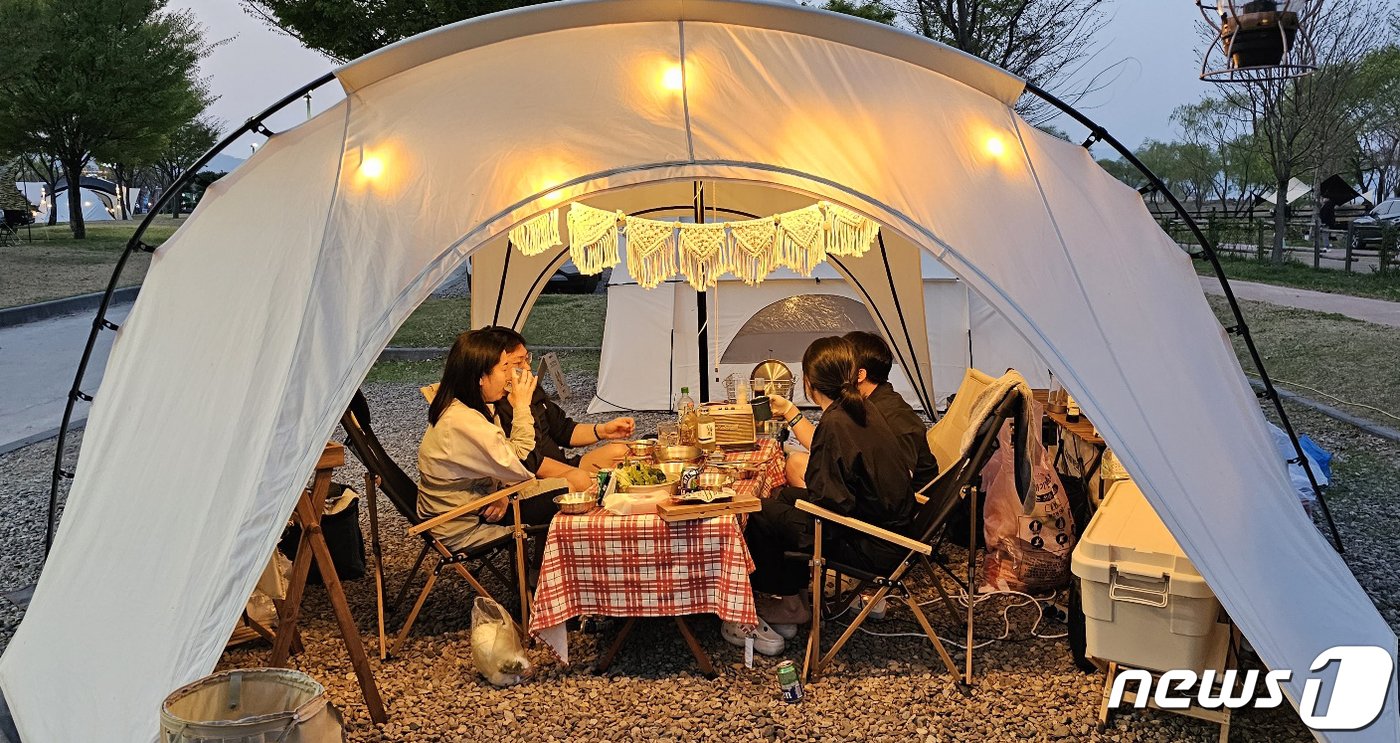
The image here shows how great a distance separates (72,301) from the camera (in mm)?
15789

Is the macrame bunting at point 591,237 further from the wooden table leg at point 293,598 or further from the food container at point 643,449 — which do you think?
the wooden table leg at point 293,598

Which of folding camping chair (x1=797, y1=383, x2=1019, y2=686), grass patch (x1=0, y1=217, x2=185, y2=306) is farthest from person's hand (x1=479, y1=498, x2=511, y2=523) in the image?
grass patch (x1=0, y1=217, x2=185, y2=306)

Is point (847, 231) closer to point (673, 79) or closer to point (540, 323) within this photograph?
point (673, 79)

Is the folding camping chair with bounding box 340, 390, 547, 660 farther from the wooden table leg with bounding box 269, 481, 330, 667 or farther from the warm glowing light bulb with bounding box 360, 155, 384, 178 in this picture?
the warm glowing light bulb with bounding box 360, 155, 384, 178

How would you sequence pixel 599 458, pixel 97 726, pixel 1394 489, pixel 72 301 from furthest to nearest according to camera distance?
pixel 72 301
pixel 1394 489
pixel 599 458
pixel 97 726

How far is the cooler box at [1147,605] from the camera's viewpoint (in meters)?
3.37

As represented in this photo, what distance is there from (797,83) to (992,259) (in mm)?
1016

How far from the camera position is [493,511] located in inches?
169

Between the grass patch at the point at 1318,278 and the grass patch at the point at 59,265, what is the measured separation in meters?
17.4

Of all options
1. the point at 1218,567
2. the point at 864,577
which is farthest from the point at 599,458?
the point at 1218,567

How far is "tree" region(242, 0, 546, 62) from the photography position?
1501 cm

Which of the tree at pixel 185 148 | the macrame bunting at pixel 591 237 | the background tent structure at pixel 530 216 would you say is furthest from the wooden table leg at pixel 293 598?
the tree at pixel 185 148

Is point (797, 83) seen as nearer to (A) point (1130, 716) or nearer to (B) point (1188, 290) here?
(B) point (1188, 290)

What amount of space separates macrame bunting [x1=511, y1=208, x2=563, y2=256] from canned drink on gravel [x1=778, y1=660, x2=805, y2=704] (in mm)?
2350
